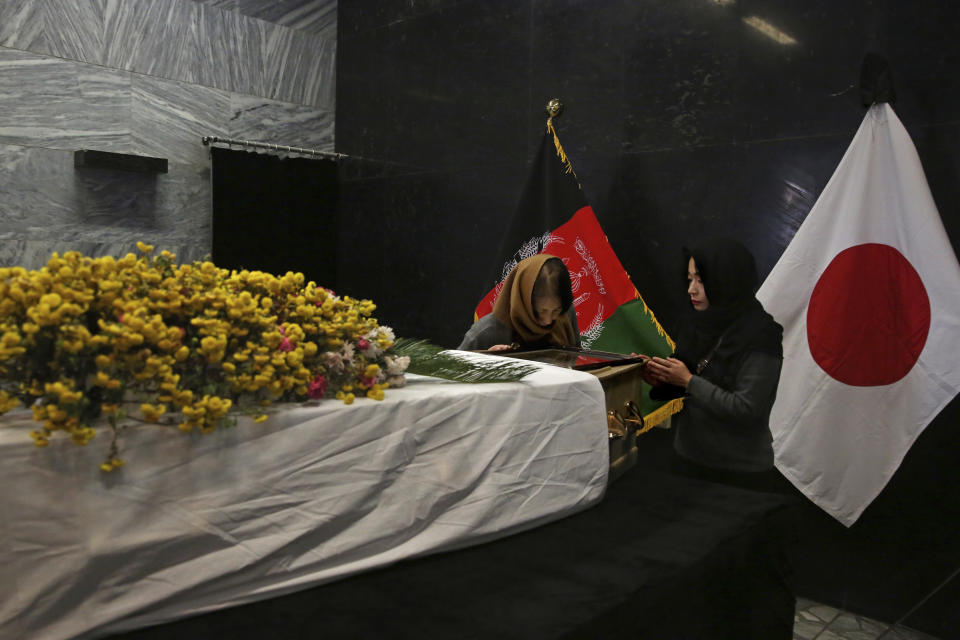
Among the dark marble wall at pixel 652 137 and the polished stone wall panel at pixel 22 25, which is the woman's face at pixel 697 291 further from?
the polished stone wall panel at pixel 22 25

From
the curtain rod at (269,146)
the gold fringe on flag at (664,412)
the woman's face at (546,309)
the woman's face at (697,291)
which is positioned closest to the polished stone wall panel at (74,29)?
the curtain rod at (269,146)

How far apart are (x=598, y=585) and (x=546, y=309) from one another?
137cm

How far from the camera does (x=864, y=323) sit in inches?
119

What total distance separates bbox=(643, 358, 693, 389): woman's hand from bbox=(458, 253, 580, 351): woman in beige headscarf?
0.34 metres

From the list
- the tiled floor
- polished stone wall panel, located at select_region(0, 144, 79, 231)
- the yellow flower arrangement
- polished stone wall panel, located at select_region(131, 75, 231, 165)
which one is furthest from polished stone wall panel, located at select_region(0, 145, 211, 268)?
the tiled floor

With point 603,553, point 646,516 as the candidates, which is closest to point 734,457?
point 646,516

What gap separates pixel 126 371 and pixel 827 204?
2.78 meters

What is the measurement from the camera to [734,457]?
248 cm

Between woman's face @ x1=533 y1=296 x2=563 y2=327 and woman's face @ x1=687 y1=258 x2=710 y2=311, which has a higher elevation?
woman's face @ x1=687 y1=258 x2=710 y2=311

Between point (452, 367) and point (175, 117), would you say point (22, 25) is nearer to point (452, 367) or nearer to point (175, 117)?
point (175, 117)

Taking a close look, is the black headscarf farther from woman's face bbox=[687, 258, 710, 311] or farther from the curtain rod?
the curtain rod

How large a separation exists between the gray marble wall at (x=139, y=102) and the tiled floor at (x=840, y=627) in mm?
3814

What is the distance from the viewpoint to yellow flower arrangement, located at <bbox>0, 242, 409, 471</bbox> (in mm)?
1012

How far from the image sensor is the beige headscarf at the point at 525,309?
2.62 metres
